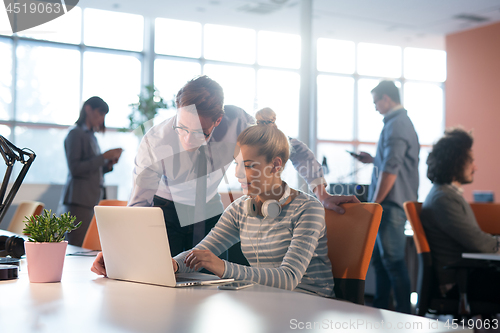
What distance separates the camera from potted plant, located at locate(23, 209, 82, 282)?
1129 millimetres

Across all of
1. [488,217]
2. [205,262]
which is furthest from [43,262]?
[488,217]

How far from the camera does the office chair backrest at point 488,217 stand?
326 cm

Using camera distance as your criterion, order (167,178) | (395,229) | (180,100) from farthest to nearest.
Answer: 1. (395,229)
2. (167,178)
3. (180,100)

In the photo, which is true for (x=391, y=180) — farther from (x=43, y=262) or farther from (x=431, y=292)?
(x=43, y=262)

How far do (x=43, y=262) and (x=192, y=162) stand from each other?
0.77 metres

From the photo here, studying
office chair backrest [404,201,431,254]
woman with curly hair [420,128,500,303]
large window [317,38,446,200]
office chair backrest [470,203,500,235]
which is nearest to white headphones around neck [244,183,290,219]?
office chair backrest [404,201,431,254]

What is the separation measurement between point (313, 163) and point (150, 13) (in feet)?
19.1

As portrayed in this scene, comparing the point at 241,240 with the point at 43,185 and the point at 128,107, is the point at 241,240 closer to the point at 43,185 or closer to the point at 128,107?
the point at 43,185

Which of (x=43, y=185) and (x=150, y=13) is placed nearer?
(x=43, y=185)

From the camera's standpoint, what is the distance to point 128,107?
6805mm

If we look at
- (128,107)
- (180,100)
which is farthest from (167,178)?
(128,107)

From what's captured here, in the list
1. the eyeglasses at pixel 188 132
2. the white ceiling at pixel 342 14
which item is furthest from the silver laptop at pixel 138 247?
the white ceiling at pixel 342 14

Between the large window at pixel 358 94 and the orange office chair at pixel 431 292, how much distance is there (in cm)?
575

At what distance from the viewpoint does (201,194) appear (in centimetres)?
185
